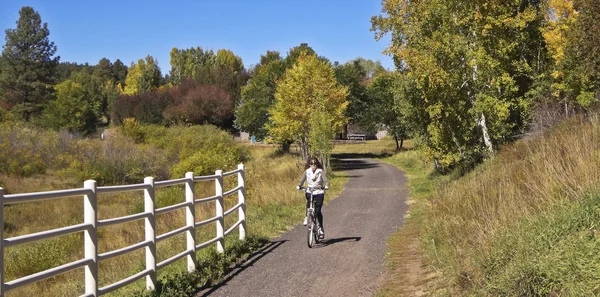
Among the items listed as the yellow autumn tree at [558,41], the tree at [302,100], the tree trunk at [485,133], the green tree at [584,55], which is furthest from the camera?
the tree at [302,100]

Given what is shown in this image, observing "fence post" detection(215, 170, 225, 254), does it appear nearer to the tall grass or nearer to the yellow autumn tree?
the tall grass

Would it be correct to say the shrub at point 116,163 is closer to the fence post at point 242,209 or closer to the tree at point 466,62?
the tree at point 466,62

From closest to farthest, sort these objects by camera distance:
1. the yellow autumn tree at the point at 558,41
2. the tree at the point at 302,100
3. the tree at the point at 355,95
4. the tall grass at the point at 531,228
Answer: the tall grass at the point at 531,228 < the yellow autumn tree at the point at 558,41 < the tree at the point at 302,100 < the tree at the point at 355,95

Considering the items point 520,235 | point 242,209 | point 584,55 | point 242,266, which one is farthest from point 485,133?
point 520,235

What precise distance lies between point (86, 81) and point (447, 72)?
4612 inches

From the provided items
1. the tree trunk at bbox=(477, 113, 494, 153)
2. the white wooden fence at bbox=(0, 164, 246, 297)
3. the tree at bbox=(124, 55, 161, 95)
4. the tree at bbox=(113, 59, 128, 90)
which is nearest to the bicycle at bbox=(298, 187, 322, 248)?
the white wooden fence at bbox=(0, 164, 246, 297)

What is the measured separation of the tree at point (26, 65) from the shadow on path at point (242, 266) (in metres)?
82.5

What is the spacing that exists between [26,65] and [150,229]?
8971 centimetres

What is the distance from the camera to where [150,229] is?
7.75 m

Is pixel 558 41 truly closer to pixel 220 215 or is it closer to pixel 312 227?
pixel 312 227

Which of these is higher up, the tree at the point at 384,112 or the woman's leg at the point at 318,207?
the tree at the point at 384,112

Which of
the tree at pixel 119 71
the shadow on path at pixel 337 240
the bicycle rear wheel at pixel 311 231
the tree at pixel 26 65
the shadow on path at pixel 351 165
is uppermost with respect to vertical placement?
the tree at pixel 119 71

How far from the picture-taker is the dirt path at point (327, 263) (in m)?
8.53

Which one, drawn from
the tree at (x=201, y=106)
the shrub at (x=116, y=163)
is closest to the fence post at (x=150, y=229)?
the shrub at (x=116, y=163)
